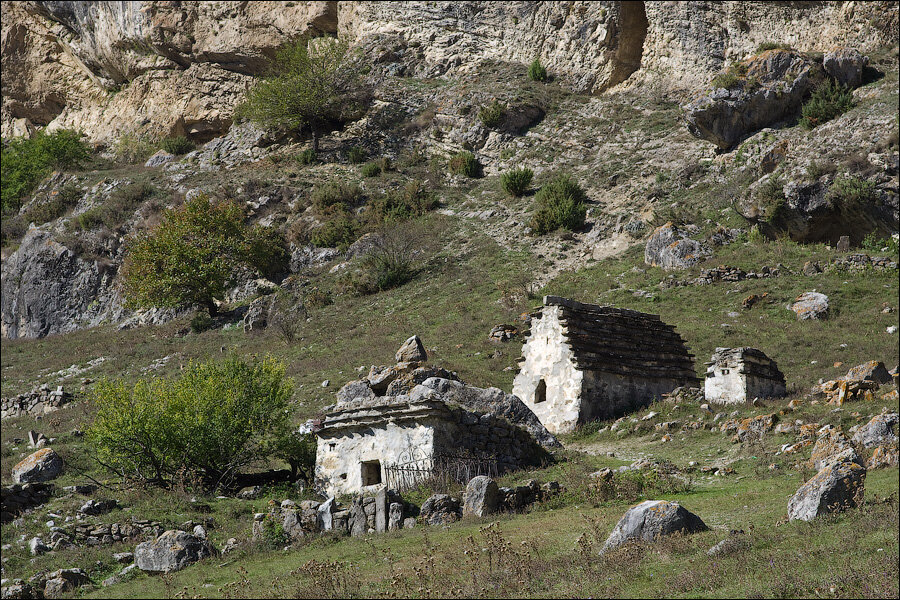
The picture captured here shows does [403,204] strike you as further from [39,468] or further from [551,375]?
[39,468]

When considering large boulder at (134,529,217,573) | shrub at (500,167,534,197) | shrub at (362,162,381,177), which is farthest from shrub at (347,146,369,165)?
large boulder at (134,529,217,573)

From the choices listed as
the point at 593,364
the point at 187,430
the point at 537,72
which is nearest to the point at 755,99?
the point at 537,72

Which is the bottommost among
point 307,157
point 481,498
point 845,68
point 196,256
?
point 481,498

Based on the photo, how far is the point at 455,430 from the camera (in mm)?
15625

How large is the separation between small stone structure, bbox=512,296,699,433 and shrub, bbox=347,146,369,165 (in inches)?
1216

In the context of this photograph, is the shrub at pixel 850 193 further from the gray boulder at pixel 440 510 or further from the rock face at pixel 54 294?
the rock face at pixel 54 294

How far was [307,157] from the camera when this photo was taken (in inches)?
2030

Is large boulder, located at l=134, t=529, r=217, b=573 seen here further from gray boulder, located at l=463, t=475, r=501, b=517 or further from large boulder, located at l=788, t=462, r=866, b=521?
large boulder, located at l=788, t=462, r=866, b=521

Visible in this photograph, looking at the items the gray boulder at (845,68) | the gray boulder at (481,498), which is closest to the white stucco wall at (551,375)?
the gray boulder at (481,498)

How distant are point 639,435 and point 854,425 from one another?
4.86m

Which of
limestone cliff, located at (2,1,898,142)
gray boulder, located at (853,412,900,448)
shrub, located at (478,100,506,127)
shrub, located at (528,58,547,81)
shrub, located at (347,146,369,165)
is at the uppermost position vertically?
limestone cliff, located at (2,1,898,142)

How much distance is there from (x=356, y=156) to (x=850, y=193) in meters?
28.7

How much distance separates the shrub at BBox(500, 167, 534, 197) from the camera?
43375 millimetres

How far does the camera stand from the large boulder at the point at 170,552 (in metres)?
12.0
